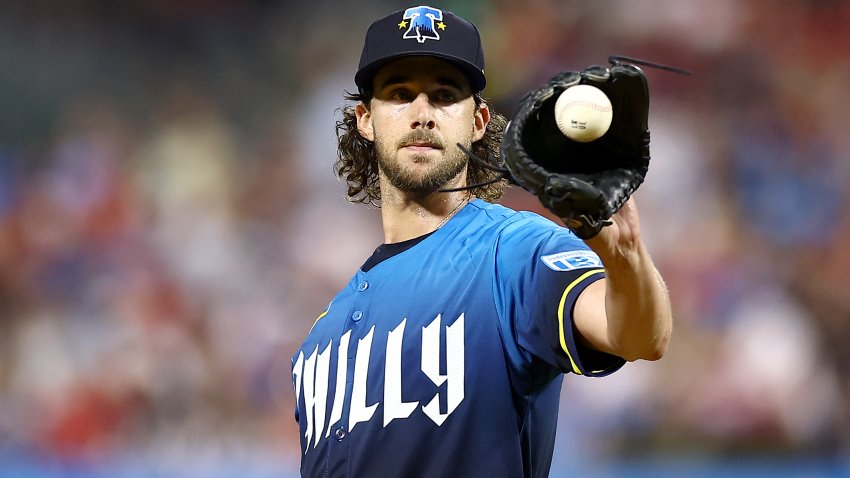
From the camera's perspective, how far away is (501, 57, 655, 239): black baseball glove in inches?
56.2

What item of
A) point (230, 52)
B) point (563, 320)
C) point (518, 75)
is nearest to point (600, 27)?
point (518, 75)

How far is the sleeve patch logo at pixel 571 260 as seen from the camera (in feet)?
5.62

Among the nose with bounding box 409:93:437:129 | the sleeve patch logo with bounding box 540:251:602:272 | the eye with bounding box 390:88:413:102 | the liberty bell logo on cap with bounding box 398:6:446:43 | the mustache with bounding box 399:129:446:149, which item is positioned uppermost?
the liberty bell logo on cap with bounding box 398:6:446:43

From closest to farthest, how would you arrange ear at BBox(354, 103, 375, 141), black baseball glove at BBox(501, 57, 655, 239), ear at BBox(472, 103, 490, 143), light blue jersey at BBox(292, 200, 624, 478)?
black baseball glove at BBox(501, 57, 655, 239) → light blue jersey at BBox(292, 200, 624, 478) → ear at BBox(472, 103, 490, 143) → ear at BBox(354, 103, 375, 141)

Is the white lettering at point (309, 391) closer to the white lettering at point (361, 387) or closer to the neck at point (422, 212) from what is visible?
the white lettering at point (361, 387)

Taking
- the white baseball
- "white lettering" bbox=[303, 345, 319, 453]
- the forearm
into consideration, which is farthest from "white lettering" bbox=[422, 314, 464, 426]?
the white baseball

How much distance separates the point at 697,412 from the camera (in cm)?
479

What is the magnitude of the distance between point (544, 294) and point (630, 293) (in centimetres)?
28

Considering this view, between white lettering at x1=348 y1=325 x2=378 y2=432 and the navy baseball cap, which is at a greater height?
the navy baseball cap

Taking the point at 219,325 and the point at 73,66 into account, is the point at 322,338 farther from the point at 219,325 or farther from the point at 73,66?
the point at 73,66

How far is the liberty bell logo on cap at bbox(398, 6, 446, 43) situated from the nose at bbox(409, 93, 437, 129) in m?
0.16

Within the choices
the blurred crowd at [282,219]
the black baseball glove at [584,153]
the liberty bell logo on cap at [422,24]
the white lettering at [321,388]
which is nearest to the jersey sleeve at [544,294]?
the black baseball glove at [584,153]

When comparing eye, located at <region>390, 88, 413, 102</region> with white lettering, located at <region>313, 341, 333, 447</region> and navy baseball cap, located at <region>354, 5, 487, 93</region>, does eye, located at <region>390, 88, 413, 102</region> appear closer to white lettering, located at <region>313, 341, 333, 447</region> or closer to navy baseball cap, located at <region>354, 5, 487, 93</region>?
navy baseball cap, located at <region>354, 5, 487, 93</region>

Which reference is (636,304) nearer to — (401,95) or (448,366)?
(448,366)
